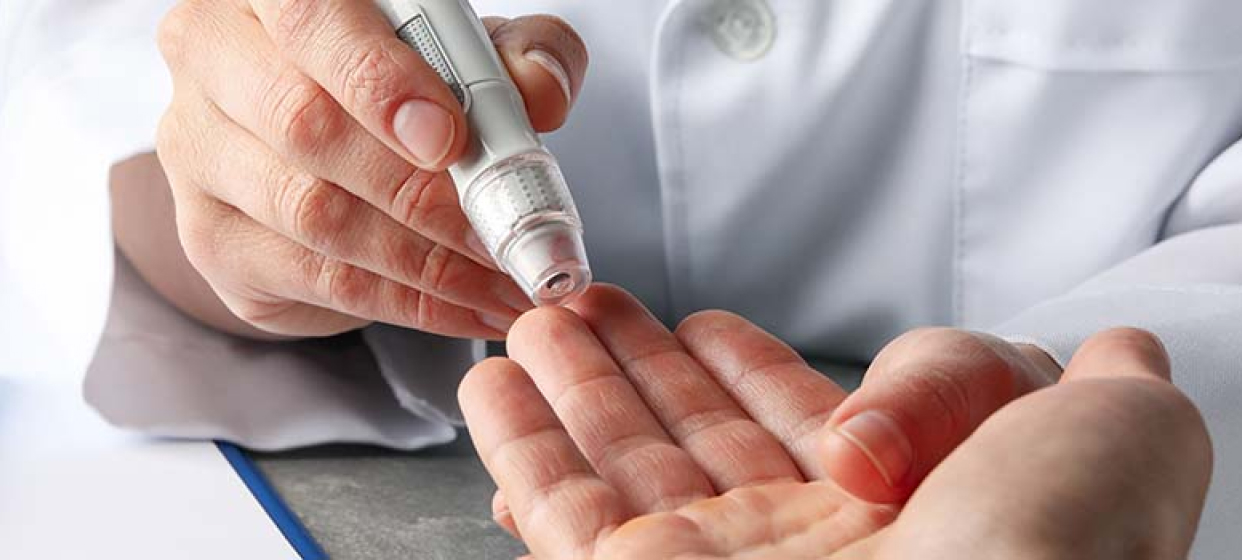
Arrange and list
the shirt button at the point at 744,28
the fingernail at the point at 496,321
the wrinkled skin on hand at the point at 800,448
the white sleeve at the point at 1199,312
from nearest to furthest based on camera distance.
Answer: the wrinkled skin on hand at the point at 800,448, the white sleeve at the point at 1199,312, the fingernail at the point at 496,321, the shirt button at the point at 744,28

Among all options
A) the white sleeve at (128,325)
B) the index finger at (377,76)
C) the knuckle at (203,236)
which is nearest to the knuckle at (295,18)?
the index finger at (377,76)

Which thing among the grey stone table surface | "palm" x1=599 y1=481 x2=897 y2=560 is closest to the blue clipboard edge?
the grey stone table surface

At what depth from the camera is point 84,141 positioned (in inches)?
28.0

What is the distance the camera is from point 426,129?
0.46 metres

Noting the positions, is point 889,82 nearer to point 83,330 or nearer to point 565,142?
point 565,142

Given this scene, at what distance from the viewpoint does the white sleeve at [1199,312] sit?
0.45 metres

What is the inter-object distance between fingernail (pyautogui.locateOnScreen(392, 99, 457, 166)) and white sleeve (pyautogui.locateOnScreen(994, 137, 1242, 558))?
0.67ft

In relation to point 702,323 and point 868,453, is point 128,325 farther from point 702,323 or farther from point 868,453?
point 868,453

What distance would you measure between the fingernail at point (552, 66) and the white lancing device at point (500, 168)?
0.04ft

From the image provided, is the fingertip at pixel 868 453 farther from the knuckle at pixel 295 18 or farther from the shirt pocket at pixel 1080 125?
the shirt pocket at pixel 1080 125

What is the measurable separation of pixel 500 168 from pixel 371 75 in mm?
53

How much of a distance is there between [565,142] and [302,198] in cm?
23

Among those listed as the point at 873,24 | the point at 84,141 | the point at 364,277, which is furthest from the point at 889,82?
the point at 84,141

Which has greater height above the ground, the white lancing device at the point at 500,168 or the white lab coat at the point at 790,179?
the white lancing device at the point at 500,168
